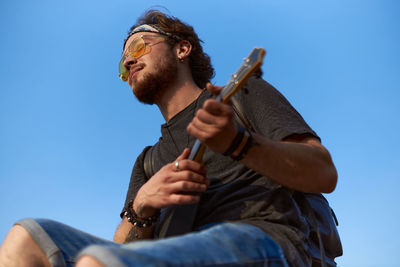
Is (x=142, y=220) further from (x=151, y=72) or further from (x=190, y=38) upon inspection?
(x=190, y=38)

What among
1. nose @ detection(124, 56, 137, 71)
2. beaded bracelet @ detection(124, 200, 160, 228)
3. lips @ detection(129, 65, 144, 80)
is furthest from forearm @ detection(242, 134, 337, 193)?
nose @ detection(124, 56, 137, 71)

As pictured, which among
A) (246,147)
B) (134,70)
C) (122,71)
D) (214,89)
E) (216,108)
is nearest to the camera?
(216,108)

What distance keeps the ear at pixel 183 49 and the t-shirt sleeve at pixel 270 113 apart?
4.76 feet

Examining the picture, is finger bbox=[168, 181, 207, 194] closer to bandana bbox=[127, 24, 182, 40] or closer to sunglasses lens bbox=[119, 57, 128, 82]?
sunglasses lens bbox=[119, 57, 128, 82]

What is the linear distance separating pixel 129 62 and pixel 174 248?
2.44 meters

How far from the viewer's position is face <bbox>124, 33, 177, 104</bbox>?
3.45 m

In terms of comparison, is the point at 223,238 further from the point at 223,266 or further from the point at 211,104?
→ the point at 211,104

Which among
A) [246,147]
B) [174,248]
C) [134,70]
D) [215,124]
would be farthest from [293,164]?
[134,70]

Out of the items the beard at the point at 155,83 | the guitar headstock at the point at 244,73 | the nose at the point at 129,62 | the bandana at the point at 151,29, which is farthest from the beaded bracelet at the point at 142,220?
the bandana at the point at 151,29

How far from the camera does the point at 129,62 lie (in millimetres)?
3615

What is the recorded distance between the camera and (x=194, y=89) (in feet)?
11.3

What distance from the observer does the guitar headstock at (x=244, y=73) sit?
1.88m

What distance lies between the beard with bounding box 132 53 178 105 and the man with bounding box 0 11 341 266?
2.21 ft

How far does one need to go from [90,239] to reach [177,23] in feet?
8.37
